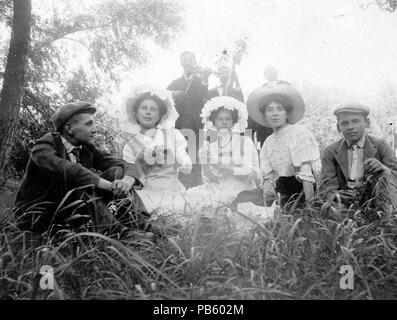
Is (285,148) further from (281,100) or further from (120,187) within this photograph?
(120,187)

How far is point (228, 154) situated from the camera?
4.30m

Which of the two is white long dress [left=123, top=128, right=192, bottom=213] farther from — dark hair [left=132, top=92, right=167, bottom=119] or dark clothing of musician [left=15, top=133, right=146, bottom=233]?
dark clothing of musician [left=15, top=133, right=146, bottom=233]

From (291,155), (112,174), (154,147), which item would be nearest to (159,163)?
(154,147)

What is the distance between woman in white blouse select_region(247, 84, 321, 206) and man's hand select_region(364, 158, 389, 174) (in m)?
0.54

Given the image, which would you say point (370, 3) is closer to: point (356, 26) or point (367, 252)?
point (356, 26)

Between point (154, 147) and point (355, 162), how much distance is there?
198 centimetres

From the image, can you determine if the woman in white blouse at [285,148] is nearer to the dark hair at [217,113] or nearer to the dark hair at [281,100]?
the dark hair at [281,100]

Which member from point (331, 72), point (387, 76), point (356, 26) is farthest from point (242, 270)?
point (387, 76)

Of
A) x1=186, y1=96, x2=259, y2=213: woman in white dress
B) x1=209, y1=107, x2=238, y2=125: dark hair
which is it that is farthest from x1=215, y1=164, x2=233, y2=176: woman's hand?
x1=209, y1=107, x2=238, y2=125: dark hair

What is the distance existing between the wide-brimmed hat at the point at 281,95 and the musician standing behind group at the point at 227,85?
1.88m

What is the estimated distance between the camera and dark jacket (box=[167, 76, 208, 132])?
18.4ft

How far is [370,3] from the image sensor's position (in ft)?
17.5
